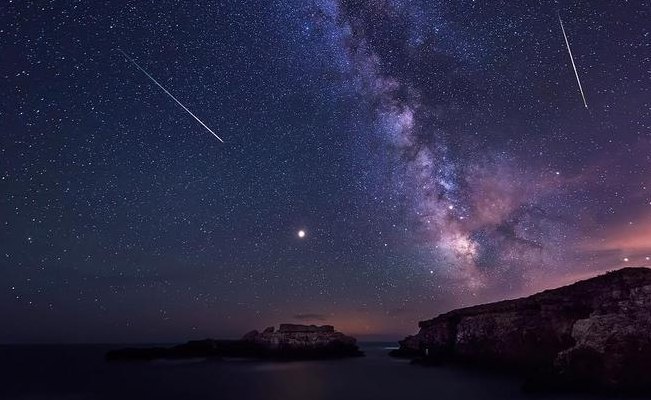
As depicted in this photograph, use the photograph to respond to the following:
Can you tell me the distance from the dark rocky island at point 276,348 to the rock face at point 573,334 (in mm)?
29385

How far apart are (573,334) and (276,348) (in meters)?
64.9

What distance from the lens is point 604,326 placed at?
30.8 m

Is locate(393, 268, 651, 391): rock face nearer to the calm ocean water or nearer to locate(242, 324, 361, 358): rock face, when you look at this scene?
the calm ocean water

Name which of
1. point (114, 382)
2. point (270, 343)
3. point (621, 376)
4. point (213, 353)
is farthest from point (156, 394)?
point (213, 353)

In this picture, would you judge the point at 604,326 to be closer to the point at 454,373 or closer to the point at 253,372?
the point at 454,373

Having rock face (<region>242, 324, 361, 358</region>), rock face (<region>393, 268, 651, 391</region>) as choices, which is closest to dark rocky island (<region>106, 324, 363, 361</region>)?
rock face (<region>242, 324, 361, 358</region>)

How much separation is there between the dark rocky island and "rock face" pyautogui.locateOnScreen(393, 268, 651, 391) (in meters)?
29.4

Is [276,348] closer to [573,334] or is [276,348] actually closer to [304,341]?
[304,341]

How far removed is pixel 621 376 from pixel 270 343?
7078 cm

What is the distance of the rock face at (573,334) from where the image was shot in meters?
28.9

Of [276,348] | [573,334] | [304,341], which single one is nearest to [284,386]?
[573,334]

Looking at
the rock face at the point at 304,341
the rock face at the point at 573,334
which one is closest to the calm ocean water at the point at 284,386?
the rock face at the point at 573,334

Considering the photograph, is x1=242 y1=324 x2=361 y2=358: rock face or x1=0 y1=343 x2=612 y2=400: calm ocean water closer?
x1=0 y1=343 x2=612 y2=400: calm ocean water

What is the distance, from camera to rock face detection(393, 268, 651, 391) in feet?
→ 94.7
